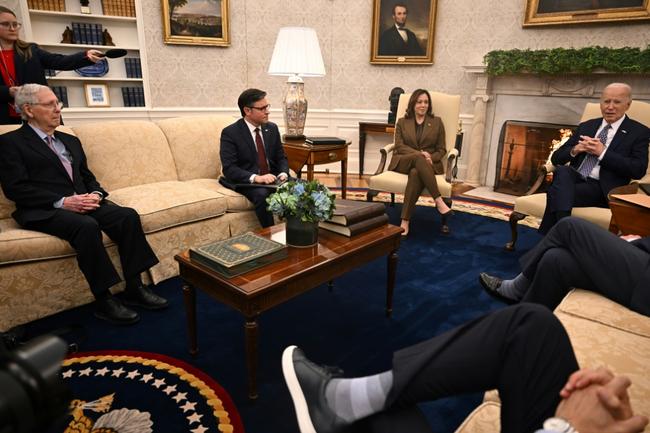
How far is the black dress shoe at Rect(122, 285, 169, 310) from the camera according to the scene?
244cm

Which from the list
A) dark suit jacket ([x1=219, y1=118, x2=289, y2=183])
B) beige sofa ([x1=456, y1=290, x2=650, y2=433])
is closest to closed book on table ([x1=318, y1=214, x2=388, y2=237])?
beige sofa ([x1=456, y1=290, x2=650, y2=433])

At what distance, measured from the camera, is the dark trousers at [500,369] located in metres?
1.00

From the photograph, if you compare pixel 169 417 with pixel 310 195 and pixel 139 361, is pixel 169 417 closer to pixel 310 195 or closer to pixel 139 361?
pixel 139 361

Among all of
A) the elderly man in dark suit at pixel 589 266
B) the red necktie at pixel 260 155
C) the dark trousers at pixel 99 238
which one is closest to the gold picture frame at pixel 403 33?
the red necktie at pixel 260 155

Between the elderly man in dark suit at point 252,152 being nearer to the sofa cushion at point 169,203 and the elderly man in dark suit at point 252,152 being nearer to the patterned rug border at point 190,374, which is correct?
the sofa cushion at point 169,203

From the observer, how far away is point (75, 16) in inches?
181

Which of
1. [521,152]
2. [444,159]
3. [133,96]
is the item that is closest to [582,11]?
[521,152]

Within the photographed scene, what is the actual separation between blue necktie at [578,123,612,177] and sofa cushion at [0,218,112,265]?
3280 mm

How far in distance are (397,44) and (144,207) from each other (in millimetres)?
4094

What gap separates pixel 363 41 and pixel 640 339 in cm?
509

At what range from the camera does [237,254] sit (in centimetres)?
183

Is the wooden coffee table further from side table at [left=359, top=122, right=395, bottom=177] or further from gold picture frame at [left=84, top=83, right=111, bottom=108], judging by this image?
gold picture frame at [left=84, top=83, right=111, bottom=108]

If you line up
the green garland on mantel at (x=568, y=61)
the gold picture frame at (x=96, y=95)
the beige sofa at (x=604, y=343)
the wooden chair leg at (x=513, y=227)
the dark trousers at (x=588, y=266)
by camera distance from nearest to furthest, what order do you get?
1. the beige sofa at (x=604, y=343)
2. the dark trousers at (x=588, y=266)
3. the wooden chair leg at (x=513, y=227)
4. the green garland on mantel at (x=568, y=61)
5. the gold picture frame at (x=96, y=95)

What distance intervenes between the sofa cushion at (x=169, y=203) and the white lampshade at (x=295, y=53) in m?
1.32
